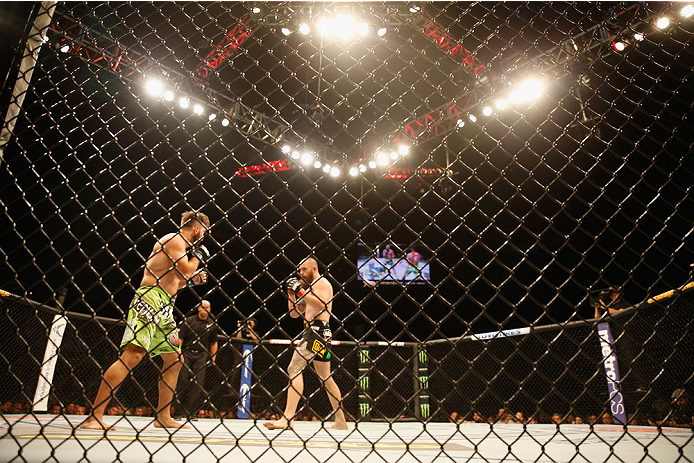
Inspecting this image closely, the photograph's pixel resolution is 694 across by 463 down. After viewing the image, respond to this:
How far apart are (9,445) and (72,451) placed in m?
0.30

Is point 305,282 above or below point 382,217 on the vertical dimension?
below

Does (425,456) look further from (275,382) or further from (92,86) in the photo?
(92,86)

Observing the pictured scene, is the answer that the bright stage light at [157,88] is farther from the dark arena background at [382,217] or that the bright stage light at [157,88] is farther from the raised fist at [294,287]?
the raised fist at [294,287]

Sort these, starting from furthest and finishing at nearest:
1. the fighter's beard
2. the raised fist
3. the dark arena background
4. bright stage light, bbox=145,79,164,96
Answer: the raised fist → the dark arena background → bright stage light, bbox=145,79,164,96 → the fighter's beard

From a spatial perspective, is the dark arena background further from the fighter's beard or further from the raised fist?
the raised fist

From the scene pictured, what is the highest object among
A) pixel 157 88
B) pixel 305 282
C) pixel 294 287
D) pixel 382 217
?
pixel 382 217

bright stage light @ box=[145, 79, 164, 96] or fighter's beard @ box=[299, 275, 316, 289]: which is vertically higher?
bright stage light @ box=[145, 79, 164, 96]

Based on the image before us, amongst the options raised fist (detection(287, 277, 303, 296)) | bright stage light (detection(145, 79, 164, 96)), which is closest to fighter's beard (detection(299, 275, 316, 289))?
raised fist (detection(287, 277, 303, 296))

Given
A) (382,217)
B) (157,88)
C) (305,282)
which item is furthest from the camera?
(382,217)

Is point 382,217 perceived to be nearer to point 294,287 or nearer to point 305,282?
point 294,287

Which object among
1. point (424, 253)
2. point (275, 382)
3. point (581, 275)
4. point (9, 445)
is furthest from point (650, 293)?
point (424, 253)

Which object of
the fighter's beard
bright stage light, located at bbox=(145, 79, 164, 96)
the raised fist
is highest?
bright stage light, located at bbox=(145, 79, 164, 96)

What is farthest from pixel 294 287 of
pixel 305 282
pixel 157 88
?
pixel 157 88

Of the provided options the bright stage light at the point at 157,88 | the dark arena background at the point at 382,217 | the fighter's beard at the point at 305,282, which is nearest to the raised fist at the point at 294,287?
the fighter's beard at the point at 305,282
